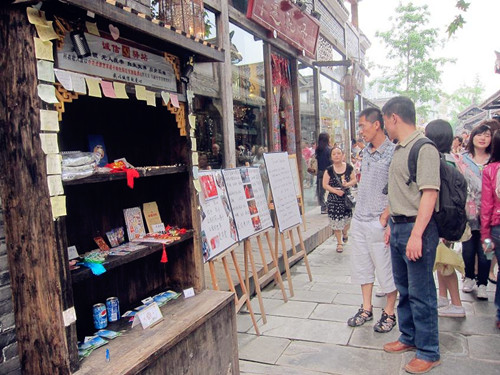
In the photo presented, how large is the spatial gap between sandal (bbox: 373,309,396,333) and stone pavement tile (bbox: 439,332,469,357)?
0.42 m

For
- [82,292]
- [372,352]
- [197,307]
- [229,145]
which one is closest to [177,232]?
[197,307]

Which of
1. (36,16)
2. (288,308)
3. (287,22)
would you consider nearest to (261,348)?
(288,308)

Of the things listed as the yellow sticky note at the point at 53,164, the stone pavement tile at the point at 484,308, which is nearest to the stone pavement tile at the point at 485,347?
the stone pavement tile at the point at 484,308

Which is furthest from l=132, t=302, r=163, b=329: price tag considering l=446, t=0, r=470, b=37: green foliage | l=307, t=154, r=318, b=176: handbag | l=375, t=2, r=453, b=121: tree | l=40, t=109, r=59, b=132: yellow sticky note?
l=375, t=2, r=453, b=121: tree

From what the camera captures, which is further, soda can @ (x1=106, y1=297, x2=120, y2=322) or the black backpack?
the black backpack

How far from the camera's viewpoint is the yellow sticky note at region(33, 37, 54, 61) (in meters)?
1.73

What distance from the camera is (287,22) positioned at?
745cm

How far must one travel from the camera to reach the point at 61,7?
1.82m

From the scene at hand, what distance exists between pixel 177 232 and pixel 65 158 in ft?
3.47

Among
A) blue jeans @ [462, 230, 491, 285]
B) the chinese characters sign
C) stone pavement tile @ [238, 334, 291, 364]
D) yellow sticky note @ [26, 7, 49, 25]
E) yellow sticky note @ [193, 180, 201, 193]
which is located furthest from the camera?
blue jeans @ [462, 230, 491, 285]

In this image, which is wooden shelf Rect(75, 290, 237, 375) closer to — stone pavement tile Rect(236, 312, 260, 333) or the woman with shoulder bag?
stone pavement tile Rect(236, 312, 260, 333)

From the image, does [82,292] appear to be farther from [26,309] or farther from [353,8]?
[353,8]

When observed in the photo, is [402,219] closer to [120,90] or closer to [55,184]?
[120,90]

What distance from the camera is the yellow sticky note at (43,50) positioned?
1.73 m
